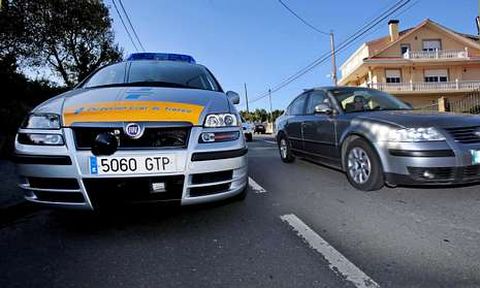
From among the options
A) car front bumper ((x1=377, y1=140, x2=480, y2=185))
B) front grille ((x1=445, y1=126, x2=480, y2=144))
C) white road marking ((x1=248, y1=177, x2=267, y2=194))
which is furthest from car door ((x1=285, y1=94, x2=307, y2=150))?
front grille ((x1=445, y1=126, x2=480, y2=144))

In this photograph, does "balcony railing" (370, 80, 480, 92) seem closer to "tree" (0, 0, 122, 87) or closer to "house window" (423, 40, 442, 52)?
"house window" (423, 40, 442, 52)

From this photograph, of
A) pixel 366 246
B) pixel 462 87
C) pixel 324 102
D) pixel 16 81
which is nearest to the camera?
pixel 366 246

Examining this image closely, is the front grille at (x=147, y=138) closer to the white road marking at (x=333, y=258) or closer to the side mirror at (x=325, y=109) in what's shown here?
the white road marking at (x=333, y=258)

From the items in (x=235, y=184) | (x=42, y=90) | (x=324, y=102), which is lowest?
(x=235, y=184)

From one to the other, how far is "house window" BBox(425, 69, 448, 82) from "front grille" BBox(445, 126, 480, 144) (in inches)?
1347

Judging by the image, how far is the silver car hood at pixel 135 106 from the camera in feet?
8.99

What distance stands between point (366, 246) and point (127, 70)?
313cm

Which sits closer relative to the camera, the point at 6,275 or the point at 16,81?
the point at 6,275

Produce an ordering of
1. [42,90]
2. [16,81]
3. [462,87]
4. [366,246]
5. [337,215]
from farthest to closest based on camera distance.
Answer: [462,87] → [42,90] → [16,81] → [337,215] → [366,246]

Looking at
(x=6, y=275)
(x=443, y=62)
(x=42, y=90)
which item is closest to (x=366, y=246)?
(x=6, y=275)

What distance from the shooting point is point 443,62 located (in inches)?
1300

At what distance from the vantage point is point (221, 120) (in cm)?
303

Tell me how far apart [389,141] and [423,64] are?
33.8 metres

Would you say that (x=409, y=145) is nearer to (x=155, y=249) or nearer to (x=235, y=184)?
(x=235, y=184)
